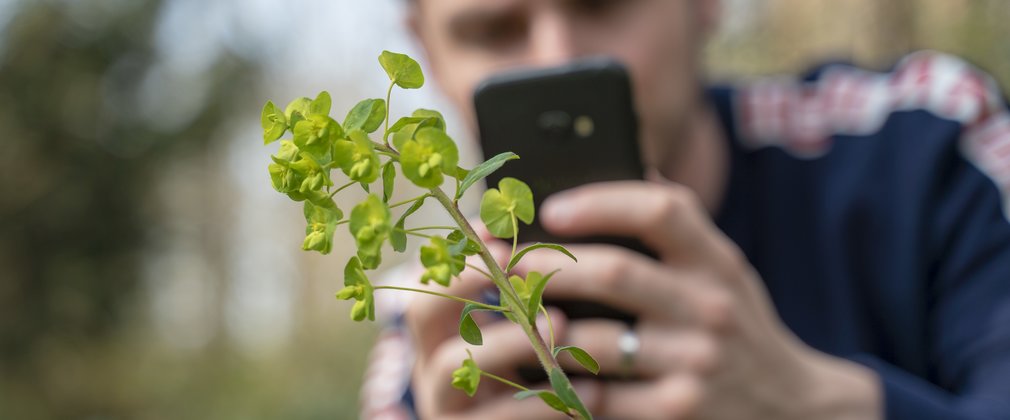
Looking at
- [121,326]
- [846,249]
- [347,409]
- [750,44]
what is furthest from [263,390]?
[846,249]

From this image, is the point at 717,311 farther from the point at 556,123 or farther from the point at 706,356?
the point at 556,123

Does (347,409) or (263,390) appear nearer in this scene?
(347,409)

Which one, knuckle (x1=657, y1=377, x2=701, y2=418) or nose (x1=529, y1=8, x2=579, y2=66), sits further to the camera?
nose (x1=529, y1=8, x2=579, y2=66)

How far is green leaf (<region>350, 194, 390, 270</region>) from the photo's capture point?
19 centimetres

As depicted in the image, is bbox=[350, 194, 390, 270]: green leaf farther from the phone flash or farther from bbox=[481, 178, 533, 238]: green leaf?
the phone flash

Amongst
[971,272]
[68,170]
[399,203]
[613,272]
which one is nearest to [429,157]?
[399,203]

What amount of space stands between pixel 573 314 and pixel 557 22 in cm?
52

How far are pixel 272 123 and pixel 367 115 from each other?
3 centimetres

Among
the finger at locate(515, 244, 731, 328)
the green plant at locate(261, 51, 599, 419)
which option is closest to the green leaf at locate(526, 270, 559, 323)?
the green plant at locate(261, 51, 599, 419)

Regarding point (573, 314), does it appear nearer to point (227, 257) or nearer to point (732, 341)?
point (732, 341)

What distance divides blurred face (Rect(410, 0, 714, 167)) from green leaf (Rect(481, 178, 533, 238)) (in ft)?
3.18

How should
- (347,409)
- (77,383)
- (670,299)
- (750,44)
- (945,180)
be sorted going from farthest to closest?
1. (77,383)
2. (347,409)
3. (750,44)
4. (945,180)
5. (670,299)

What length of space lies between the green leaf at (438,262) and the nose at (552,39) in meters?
1.01

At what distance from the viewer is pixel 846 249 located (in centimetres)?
138
